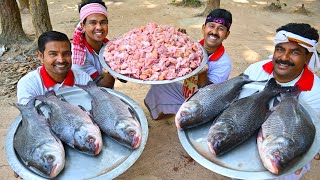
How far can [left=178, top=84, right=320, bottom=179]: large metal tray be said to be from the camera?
6.37 ft

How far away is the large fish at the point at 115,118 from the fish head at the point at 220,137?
0.51 m

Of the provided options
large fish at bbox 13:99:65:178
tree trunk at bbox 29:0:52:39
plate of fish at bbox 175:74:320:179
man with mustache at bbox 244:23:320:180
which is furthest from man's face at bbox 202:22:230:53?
tree trunk at bbox 29:0:52:39

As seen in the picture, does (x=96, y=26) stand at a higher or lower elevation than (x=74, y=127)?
higher

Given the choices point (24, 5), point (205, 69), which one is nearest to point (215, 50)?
point (205, 69)

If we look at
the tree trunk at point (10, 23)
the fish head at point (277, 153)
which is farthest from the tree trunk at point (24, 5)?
the fish head at point (277, 153)

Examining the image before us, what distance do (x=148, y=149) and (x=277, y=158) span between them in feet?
6.99

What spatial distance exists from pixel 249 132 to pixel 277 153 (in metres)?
0.31

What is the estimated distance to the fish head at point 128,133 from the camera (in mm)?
2133

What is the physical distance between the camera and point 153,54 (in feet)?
9.80

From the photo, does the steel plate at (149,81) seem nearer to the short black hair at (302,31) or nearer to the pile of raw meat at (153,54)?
the pile of raw meat at (153,54)

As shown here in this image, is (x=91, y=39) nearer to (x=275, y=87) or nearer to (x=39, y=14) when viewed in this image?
(x=275, y=87)

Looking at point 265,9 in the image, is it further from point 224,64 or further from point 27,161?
point 27,161

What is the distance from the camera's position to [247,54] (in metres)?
6.39

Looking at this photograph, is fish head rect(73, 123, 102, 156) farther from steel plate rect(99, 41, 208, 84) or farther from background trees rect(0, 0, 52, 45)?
background trees rect(0, 0, 52, 45)
